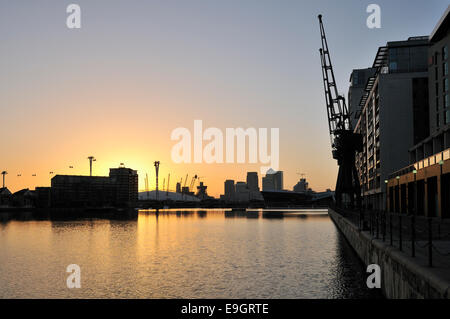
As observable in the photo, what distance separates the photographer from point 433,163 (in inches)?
2643

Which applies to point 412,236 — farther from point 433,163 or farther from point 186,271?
point 433,163

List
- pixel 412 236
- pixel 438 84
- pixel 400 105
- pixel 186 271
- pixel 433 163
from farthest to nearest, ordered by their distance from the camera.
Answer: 1. pixel 400 105
2. pixel 438 84
3. pixel 433 163
4. pixel 186 271
5. pixel 412 236

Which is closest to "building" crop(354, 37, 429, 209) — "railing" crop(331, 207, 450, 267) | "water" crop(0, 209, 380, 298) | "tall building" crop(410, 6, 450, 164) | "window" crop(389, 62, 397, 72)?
"window" crop(389, 62, 397, 72)

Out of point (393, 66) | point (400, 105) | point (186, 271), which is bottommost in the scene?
point (186, 271)

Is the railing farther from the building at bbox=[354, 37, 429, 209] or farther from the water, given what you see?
the building at bbox=[354, 37, 429, 209]

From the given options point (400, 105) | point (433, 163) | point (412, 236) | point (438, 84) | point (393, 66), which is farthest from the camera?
point (393, 66)

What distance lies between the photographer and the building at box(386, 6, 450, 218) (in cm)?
6362

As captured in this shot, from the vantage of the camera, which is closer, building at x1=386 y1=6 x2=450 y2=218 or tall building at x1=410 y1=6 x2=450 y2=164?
building at x1=386 y1=6 x2=450 y2=218

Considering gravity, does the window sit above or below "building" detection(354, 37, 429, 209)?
above

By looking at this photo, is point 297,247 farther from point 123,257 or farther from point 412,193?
point 412,193

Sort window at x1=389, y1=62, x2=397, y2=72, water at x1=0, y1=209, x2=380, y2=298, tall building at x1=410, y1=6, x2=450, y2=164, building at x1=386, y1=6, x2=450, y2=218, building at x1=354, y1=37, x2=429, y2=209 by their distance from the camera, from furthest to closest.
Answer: window at x1=389, y1=62, x2=397, y2=72, building at x1=354, y1=37, x2=429, y2=209, tall building at x1=410, y1=6, x2=450, y2=164, building at x1=386, y1=6, x2=450, y2=218, water at x1=0, y1=209, x2=380, y2=298

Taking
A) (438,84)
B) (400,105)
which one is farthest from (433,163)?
(400,105)

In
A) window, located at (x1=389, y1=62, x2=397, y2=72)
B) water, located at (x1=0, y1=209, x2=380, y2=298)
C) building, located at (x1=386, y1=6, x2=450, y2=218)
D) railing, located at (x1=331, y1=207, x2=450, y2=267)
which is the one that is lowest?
water, located at (x1=0, y1=209, x2=380, y2=298)

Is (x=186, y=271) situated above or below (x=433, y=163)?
below
